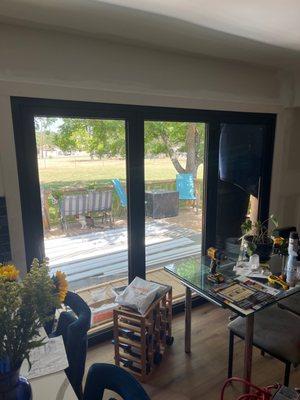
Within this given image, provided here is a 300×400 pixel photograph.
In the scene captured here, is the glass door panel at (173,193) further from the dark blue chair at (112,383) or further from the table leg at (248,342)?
the dark blue chair at (112,383)

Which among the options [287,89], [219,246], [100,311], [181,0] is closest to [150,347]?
[100,311]

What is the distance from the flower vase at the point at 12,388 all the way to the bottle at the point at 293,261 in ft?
5.40

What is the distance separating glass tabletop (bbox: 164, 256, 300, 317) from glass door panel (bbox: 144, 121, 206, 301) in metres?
0.12

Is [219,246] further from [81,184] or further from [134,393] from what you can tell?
[134,393]

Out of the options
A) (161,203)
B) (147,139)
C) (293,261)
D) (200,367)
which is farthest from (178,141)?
(200,367)

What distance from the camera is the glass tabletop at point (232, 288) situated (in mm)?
1711

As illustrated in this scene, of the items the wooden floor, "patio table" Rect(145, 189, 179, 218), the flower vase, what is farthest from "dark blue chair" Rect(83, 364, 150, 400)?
"patio table" Rect(145, 189, 179, 218)

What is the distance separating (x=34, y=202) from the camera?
77.1 inches

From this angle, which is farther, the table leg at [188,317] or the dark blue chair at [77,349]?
the table leg at [188,317]

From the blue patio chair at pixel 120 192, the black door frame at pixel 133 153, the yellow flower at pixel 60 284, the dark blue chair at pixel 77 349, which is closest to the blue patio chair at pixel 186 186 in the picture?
the black door frame at pixel 133 153

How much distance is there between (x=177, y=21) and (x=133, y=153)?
3.21ft

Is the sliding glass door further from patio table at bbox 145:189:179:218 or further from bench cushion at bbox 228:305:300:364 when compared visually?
bench cushion at bbox 228:305:300:364

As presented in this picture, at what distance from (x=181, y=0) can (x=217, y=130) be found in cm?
148

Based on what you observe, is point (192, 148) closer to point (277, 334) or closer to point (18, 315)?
point (277, 334)
